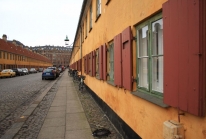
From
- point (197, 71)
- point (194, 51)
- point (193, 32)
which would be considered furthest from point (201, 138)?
point (193, 32)

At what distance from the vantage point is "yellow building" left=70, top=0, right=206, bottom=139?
6.51ft

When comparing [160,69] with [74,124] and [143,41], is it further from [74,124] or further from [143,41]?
[74,124]

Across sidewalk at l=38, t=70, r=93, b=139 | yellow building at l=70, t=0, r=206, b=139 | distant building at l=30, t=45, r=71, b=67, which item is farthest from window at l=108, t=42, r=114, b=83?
distant building at l=30, t=45, r=71, b=67

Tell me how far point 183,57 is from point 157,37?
3.49 feet

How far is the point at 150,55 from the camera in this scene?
328 centimetres

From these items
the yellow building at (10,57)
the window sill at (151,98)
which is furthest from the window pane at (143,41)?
the yellow building at (10,57)

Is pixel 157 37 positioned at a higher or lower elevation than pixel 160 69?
higher

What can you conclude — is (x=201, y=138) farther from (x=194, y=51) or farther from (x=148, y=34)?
(x=148, y=34)

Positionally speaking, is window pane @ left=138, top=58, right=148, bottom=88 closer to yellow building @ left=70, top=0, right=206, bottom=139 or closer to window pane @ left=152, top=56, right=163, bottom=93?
yellow building @ left=70, top=0, right=206, bottom=139

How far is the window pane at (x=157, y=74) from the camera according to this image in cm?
302

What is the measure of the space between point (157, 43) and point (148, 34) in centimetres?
29

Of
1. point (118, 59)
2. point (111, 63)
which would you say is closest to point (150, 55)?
point (118, 59)

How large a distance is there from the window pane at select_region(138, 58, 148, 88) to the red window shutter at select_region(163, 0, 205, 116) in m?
1.02

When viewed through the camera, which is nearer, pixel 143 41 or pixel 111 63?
pixel 143 41
